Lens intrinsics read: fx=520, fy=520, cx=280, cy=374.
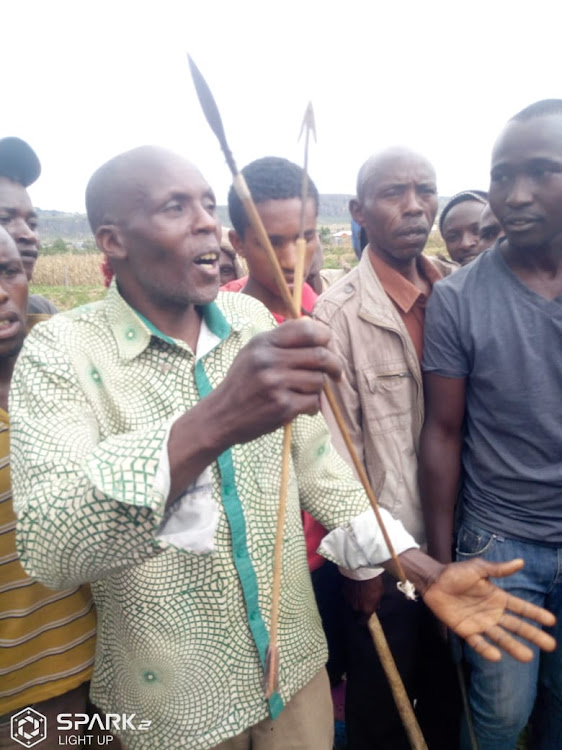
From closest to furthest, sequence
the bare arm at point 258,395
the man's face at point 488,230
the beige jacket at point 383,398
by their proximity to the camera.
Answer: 1. the bare arm at point 258,395
2. the beige jacket at point 383,398
3. the man's face at point 488,230

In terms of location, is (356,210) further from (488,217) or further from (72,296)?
(72,296)

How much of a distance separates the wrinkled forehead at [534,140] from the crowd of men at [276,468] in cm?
1

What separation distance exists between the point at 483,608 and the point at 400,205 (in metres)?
1.67

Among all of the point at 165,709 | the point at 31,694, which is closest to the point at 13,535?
the point at 31,694

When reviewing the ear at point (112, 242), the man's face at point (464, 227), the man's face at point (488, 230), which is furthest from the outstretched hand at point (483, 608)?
the man's face at point (464, 227)

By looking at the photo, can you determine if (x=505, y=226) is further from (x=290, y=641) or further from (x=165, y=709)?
(x=165, y=709)

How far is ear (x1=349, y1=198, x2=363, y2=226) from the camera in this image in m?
2.56

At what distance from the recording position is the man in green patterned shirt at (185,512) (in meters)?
1.14

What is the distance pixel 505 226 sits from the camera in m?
1.96

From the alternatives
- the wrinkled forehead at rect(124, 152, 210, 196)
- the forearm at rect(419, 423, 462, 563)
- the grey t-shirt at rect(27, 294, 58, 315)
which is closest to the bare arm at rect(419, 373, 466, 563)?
the forearm at rect(419, 423, 462, 563)

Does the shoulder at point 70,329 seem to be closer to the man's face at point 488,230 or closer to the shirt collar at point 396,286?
the shirt collar at point 396,286

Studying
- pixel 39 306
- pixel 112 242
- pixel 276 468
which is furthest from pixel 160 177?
pixel 39 306

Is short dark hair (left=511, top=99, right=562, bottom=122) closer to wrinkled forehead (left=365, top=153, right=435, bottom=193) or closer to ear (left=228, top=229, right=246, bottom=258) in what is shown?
wrinkled forehead (left=365, top=153, right=435, bottom=193)

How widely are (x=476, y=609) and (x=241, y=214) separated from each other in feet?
6.48
